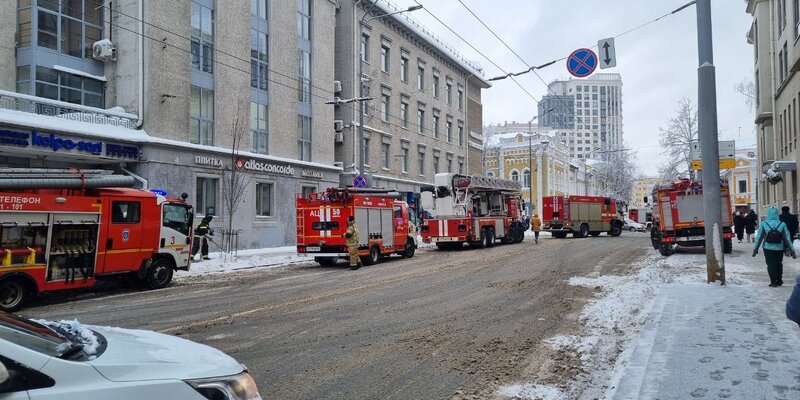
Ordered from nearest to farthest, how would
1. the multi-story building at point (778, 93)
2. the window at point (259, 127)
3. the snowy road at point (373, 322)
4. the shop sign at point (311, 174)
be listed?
the snowy road at point (373, 322) < the multi-story building at point (778, 93) < the window at point (259, 127) < the shop sign at point (311, 174)

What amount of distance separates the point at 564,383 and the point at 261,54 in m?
26.2

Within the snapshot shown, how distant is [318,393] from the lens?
566 cm

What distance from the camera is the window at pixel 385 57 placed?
39334 millimetres

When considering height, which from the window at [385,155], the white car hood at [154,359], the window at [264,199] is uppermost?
the window at [385,155]

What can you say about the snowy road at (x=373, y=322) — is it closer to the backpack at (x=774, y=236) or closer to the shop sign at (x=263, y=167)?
the backpack at (x=774, y=236)

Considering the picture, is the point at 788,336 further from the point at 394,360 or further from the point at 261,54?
the point at 261,54

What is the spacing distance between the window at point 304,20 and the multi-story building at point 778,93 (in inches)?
901

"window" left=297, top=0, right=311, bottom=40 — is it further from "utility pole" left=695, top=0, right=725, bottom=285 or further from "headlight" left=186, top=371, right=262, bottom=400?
"headlight" left=186, top=371, right=262, bottom=400

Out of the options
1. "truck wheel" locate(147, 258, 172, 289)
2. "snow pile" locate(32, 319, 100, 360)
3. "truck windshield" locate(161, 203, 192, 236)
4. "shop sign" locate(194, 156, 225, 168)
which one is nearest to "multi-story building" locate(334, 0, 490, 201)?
"shop sign" locate(194, 156, 225, 168)

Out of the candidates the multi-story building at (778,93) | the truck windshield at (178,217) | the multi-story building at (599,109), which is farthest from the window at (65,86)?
the multi-story building at (599,109)

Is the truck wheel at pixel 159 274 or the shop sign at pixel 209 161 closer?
the truck wheel at pixel 159 274

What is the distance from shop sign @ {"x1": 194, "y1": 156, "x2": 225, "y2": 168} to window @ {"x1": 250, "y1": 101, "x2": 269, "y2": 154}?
2.84 meters

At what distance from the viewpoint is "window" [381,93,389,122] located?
129ft

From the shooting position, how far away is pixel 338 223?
20.4 m
